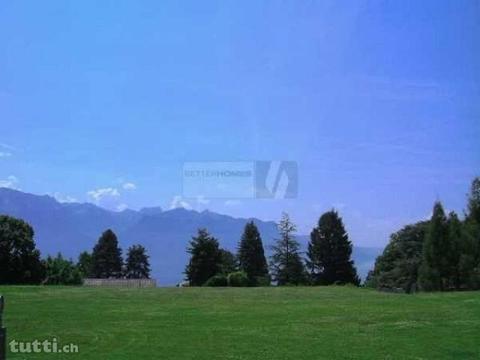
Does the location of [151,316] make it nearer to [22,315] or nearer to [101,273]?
[22,315]

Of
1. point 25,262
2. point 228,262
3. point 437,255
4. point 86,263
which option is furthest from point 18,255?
point 86,263

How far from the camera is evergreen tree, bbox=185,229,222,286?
2266 inches

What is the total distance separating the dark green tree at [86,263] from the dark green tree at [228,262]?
69.5ft

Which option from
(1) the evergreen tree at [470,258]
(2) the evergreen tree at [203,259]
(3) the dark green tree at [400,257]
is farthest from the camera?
(3) the dark green tree at [400,257]

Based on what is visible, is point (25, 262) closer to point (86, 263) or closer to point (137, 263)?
point (86, 263)

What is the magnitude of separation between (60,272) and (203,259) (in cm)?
1307

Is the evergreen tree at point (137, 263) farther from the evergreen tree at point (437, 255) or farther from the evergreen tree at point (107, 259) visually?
the evergreen tree at point (437, 255)

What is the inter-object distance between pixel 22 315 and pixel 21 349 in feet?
18.4

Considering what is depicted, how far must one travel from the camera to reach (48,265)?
54.2m

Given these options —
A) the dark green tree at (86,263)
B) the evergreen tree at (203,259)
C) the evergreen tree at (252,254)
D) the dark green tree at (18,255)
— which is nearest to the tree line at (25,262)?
the dark green tree at (18,255)

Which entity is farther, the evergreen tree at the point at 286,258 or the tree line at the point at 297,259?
the evergreen tree at the point at 286,258

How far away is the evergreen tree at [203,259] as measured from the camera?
57544 millimetres

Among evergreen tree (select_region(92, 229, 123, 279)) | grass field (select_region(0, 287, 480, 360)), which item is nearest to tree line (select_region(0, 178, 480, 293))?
evergreen tree (select_region(92, 229, 123, 279))

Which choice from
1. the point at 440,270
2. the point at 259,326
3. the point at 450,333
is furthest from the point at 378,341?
the point at 440,270
